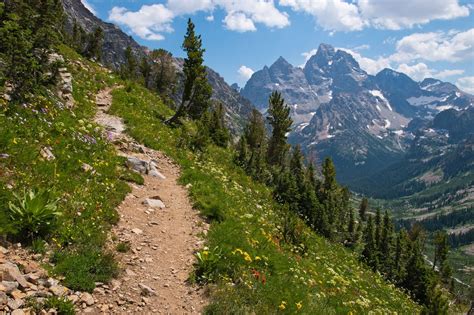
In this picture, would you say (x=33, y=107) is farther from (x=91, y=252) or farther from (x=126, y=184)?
(x=91, y=252)

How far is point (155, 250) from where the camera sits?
43.3 feet

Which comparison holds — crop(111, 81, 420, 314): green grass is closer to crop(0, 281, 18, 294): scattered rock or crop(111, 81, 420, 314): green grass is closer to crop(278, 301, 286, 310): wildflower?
crop(278, 301, 286, 310): wildflower

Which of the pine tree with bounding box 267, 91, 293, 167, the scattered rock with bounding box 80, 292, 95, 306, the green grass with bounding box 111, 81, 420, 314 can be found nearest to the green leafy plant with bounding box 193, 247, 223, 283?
the green grass with bounding box 111, 81, 420, 314

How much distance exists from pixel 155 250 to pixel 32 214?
4.34 meters

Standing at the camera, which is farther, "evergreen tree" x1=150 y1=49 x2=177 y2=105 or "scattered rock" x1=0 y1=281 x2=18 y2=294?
"evergreen tree" x1=150 y1=49 x2=177 y2=105

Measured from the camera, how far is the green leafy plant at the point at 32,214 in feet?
33.4

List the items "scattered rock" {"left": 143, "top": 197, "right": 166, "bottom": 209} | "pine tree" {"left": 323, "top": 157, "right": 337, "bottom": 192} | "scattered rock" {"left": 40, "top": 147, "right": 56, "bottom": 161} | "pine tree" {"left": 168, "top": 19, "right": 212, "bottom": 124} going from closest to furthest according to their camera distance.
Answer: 1. "scattered rock" {"left": 40, "top": 147, "right": 56, "bottom": 161}
2. "scattered rock" {"left": 143, "top": 197, "right": 166, "bottom": 209}
3. "pine tree" {"left": 168, "top": 19, "right": 212, "bottom": 124}
4. "pine tree" {"left": 323, "top": 157, "right": 337, "bottom": 192}

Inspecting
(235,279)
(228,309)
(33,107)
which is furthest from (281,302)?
(33,107)

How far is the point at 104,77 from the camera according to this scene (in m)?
38.5

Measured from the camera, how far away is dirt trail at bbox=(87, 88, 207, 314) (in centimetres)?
1016

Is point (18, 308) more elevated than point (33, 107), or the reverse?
point (33, 107)

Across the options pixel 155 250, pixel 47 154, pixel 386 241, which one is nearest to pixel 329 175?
pixel 386 241

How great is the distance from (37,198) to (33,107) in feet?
30.6

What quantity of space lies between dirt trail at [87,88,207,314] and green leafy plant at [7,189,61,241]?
7.99ft
